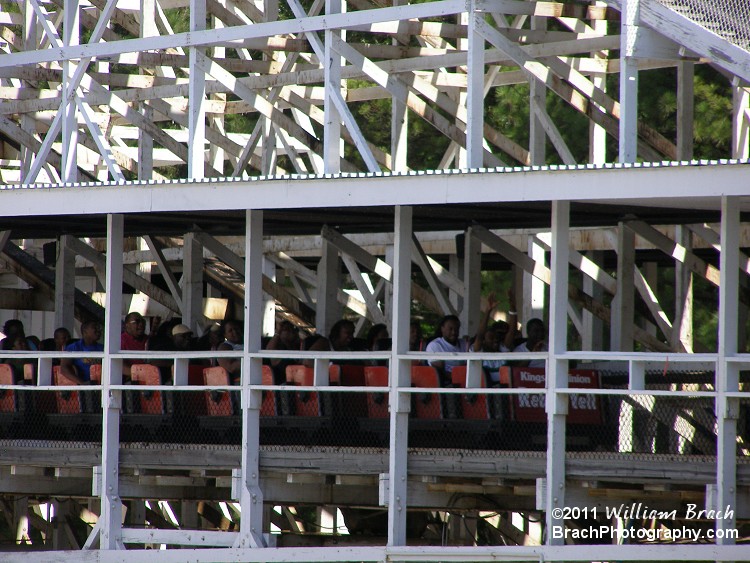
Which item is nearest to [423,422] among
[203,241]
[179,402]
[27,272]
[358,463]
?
[358,463]

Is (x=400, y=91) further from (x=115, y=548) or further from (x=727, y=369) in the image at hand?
(x=115, y=548)

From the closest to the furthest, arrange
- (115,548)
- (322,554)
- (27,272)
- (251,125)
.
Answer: (322,554) < (115,548) < (27,272) < (251,125)

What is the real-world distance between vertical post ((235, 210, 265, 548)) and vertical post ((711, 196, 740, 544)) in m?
4.08

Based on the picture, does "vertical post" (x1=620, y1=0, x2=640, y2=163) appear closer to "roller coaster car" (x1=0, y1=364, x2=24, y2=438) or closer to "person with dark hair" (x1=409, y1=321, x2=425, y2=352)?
"person with dark hair" (x1=409, y1=321, x2=425, y2=352)

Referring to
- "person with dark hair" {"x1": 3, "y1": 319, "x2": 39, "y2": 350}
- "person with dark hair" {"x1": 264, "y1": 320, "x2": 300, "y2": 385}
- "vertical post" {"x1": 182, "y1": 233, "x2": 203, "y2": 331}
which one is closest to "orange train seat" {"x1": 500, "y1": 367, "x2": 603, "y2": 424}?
"person with dark hair" {"x1": 264, "y1": 320, "x2": 300, "y2": 385}

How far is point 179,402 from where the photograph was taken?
1434 centimetres

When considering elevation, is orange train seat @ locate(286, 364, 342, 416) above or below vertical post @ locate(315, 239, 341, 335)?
below

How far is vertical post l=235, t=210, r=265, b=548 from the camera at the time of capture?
1316cm

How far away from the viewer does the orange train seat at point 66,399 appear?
14789mm

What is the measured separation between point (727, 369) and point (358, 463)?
11.1 feet

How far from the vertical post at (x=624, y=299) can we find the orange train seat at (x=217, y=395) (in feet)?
14.4

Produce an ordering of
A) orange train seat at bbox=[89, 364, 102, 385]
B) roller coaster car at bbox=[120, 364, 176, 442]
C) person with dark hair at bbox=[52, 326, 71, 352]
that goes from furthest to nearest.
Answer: person with dark hair at bbox=[52, 326, 71, 352] < orange train seat at bbox=[89, 364, 102, 385] < roller coaster car at bbox=[120, 364, 176, 442]

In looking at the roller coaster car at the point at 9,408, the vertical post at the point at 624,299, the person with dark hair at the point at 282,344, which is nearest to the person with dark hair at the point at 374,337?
the person with dark hair at the point at 282,344

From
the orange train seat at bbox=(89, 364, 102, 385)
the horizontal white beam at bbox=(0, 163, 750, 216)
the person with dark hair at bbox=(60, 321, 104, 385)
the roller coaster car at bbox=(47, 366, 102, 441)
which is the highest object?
the horizontal white beam at bbox=(0, 163, 750, 216)
